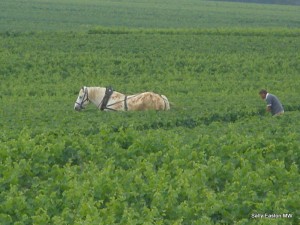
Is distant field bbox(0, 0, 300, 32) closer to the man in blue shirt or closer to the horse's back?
the horse's back

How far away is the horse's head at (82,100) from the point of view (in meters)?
19.0

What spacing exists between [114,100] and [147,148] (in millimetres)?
5154

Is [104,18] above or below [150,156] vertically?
below

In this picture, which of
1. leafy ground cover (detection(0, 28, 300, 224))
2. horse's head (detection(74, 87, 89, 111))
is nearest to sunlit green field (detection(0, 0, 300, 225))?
leafy ground cover (detection(0, 28, 300, 224))

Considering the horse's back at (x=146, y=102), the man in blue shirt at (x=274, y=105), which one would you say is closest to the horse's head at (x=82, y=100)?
the horse's back at (x=146, y=102)

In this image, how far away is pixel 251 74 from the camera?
30859 millimetres

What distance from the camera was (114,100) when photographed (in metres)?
19.1

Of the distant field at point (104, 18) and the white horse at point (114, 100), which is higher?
the white horse at point (114, 100)

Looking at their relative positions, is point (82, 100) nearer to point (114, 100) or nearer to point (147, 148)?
point (114, 100)

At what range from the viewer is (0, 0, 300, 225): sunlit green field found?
10.7 metres

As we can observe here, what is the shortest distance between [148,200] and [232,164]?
88.8 inches

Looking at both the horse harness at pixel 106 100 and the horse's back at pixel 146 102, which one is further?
the horse's back at pixel 146 102

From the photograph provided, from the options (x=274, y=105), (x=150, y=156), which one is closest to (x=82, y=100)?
(x=274, y=105)

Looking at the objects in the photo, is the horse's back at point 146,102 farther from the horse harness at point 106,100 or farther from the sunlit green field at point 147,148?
the sunlit green field at point 147,148
